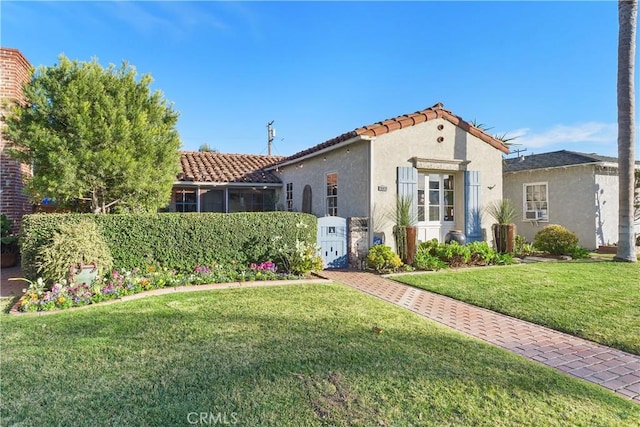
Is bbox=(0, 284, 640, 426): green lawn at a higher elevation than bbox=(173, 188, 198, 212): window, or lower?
lower

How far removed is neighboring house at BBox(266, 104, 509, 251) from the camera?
11172 mm

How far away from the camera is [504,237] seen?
41.0ft

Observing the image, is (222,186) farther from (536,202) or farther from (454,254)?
(536,202)

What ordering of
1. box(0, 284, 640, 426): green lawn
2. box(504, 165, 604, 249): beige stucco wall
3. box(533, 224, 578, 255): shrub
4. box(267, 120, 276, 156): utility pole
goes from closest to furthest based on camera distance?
box(0, 284, 640, 426): green lawn, box(533, 224, 578, 255): shrub, box(504, 165, 604, 249): beige stucco wall, box(267, 120, 276, 156): utility pole

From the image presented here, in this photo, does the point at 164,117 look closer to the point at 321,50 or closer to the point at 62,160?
the point at 62,160

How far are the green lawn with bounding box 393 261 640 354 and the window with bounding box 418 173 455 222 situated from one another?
2868 mm

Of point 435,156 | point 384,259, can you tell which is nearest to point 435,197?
point 435,156

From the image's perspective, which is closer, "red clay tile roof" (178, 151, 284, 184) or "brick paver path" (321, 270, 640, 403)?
"brick paver path" (321, 270, 640, 403)

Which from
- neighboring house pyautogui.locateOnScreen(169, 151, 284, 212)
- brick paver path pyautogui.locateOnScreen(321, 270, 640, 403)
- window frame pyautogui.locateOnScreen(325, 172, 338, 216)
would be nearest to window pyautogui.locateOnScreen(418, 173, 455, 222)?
window frame pyautogui.locateOnScreen(325, 172, 338, 216)

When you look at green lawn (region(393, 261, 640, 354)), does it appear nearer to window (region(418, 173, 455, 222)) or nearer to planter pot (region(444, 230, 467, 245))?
planter pot (region(444, 230, 467, 245))

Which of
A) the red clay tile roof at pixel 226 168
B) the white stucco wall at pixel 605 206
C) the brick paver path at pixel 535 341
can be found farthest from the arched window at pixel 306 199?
the white stucco wall at pixel 605 206

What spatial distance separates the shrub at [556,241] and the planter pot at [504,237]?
164cm

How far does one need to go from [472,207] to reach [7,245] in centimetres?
1526

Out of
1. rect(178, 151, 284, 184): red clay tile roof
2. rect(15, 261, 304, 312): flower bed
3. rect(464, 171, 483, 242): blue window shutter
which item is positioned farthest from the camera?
rect(178, 151, 284, 184): red clay tile roof
